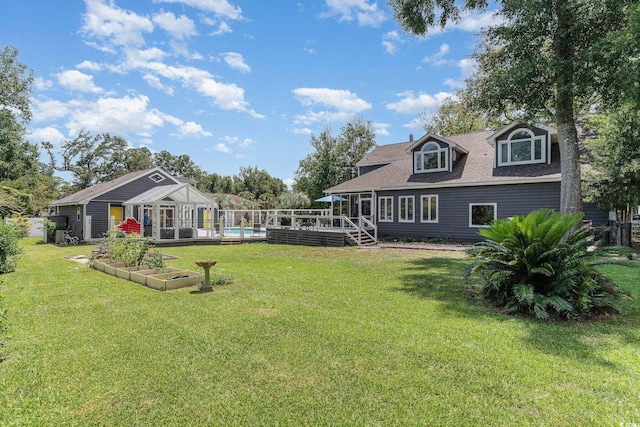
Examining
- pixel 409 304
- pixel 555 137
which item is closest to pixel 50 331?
pixel 409 304

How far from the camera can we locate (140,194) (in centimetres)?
2239

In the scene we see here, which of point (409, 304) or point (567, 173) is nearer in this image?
point (409, 304)

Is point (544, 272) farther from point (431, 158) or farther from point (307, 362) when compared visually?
point (431, 158)

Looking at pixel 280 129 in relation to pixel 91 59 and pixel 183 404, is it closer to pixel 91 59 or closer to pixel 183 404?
pixel 91 59

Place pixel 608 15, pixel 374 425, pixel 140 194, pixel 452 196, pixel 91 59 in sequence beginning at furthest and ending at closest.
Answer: pixel 140 194 → pixel 91 59 → pixel 452 196 → pixel 608 15 → pixel 374 425

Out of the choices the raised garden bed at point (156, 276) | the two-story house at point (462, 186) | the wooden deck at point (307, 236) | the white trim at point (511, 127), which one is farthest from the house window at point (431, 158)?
the raised garden bed at point (156, 276)

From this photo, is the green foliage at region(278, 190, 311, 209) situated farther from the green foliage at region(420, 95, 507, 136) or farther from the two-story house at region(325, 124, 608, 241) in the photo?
A: the green foliage at region(420, 95, 507, 136)

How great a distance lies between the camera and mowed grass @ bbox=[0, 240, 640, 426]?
2.71m

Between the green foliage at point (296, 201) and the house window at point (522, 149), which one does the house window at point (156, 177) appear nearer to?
the green foliage at point (296, 201)

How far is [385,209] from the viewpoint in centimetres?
1964

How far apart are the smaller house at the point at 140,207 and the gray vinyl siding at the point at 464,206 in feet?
34.3

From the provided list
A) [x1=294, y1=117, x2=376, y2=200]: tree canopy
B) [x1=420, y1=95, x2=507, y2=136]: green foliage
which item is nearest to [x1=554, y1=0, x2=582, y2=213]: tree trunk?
[x1=420, y1=95, x2=507, y2=136]: green foliage

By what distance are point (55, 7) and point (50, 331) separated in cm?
1134

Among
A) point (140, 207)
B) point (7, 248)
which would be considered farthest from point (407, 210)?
point (7, 248)
